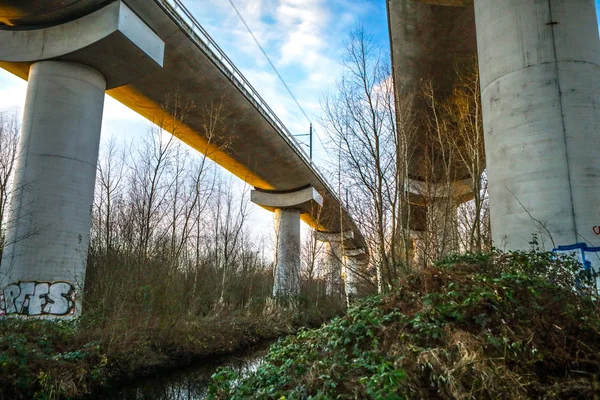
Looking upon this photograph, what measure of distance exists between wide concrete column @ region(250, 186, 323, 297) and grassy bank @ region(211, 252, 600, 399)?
22.0 metres

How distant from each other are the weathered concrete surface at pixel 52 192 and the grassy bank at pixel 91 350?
1.88 m

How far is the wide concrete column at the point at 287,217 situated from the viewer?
28.4 meters

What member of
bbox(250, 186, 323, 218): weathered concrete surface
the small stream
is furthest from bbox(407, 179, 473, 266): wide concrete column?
bbox(250, 186, 323, 218): weathered concrete surface

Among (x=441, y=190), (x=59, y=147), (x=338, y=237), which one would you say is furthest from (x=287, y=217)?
(x=59, y=147)

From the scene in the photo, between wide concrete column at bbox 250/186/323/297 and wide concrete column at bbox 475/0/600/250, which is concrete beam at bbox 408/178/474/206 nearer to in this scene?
wide concrete column at bbox 475/0/600/250

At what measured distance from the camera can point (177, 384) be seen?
32.4 feet

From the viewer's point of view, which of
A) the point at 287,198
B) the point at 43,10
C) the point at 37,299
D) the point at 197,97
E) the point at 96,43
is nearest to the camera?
the point at 37,299

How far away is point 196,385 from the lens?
9.77 meters

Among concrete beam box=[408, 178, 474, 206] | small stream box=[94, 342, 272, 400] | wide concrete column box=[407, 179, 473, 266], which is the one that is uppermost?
concrete beam box=[408, 178, 474, 206]

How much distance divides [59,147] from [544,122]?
11395 mm

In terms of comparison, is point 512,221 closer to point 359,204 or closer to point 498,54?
point 498,54

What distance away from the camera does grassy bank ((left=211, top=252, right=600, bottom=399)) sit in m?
3.73

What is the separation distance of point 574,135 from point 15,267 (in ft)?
41.2

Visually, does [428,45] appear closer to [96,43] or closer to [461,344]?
A: [96,43]
